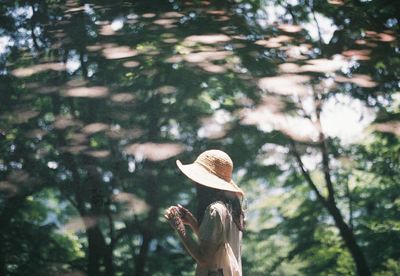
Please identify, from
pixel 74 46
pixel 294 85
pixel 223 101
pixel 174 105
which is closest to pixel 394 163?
pixel 294 85

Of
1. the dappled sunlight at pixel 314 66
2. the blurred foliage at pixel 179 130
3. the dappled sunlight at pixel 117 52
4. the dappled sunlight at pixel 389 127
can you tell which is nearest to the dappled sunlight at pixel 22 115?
the blurred foliage at pixel 179 130

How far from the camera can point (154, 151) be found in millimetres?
3646

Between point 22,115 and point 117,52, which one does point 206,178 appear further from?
point 22,115

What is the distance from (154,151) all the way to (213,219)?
2125mm

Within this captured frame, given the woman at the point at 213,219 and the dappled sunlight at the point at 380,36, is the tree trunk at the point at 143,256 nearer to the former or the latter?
the woman at the point at 213,219

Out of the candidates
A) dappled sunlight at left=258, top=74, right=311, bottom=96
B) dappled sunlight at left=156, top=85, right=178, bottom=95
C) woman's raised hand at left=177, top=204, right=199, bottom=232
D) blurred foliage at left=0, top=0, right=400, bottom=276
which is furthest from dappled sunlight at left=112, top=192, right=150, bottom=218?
woman's raised hand at left=177, top=204, right=199, bottom=232

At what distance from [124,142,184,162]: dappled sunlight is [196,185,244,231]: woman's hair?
6.42ft

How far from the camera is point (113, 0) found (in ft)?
16.4

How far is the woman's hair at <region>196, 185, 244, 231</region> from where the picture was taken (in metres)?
1.68

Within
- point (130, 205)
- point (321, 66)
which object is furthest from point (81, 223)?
point (321, 66)

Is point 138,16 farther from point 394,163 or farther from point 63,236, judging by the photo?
point 394,163

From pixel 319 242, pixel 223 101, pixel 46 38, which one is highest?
pixel 46 38

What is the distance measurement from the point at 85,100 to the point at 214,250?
2989 mm

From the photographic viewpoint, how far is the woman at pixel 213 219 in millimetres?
1588
